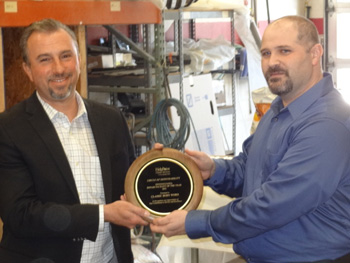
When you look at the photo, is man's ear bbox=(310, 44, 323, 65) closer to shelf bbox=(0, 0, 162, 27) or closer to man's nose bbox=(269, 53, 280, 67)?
man's nose bbox=(269, 53, 280, 67)

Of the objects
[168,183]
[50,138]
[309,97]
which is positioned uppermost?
[309,97]

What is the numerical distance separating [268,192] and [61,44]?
3.05 feet

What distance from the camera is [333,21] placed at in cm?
892

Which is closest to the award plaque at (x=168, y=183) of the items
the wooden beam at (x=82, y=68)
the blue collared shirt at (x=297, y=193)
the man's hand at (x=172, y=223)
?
the man's hand at (x=172, y=223)

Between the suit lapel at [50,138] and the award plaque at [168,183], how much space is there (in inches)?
12.7

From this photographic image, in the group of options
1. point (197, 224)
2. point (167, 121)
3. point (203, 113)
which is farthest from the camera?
point (203, 113)

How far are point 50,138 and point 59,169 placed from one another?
0.12 metres

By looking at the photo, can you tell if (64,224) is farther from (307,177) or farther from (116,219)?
(307,177)

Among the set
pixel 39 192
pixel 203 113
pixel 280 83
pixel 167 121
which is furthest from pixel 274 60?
pixel 203 113

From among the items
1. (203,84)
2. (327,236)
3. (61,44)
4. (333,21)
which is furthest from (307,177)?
(333,21)

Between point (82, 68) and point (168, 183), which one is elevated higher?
point (82, 68)

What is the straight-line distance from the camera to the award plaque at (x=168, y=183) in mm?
2543

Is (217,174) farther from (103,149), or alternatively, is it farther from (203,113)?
(203,113)

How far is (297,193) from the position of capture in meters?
2.10
